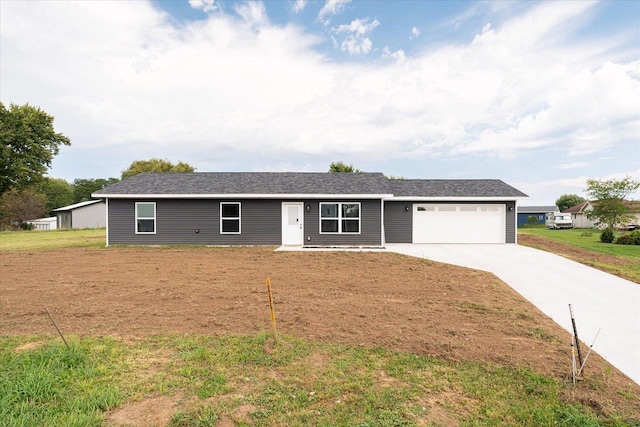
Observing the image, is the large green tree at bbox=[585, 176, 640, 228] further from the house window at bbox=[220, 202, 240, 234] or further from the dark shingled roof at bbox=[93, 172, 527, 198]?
the house window at bbox=[220, 202, 240, 234]

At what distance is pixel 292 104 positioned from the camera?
18703 millimetres

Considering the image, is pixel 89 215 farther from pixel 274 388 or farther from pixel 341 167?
pixel 274 388

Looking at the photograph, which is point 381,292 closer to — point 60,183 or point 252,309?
point 252,309

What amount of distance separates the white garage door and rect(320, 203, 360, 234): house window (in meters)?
3.37

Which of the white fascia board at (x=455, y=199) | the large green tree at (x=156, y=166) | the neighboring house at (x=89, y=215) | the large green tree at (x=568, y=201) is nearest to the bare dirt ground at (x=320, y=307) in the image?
the white fascia board at (x=455, y=199)

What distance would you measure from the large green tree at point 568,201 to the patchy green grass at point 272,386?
220 feet

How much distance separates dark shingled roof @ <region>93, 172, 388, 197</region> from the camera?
48.9 ft

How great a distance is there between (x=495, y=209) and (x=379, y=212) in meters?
5.99

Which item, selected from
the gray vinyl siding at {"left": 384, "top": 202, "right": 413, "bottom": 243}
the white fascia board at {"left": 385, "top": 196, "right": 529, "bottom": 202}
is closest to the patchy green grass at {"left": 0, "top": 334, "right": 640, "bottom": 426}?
the white fascia board at {"left": 385, "top": 196, "right": 529, "bottom": 202}

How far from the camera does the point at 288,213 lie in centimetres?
1504

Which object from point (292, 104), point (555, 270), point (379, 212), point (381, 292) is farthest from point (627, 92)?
point (292, 104)

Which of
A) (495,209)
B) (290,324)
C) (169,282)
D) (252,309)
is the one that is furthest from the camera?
(495,209)

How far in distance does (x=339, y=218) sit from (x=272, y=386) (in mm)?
11994

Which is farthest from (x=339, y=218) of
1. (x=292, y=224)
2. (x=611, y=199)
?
(x=611, y=199)
